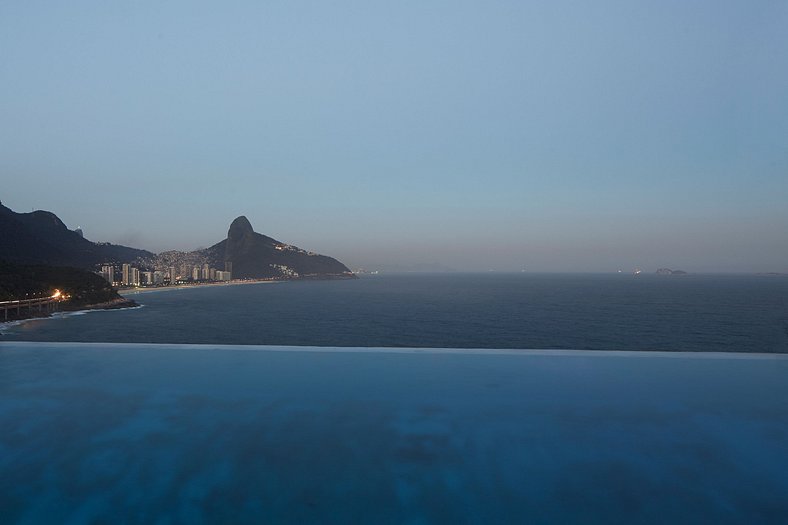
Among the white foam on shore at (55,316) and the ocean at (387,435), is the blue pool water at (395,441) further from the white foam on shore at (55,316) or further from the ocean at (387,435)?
the white foam on shore at (55,316)

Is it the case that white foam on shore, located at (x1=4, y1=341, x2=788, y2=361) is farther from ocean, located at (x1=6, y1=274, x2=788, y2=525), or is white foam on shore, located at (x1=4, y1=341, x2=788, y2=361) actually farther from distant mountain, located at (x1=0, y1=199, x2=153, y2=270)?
distant mountain, located at (x1=0, y1=199, x2=153, y2=270)

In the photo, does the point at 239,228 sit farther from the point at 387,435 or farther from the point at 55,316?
the point at 387,435

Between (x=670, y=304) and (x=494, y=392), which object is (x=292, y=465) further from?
(x=670, y=304)

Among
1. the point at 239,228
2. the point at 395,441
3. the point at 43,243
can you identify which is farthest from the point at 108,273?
the point at 395,441

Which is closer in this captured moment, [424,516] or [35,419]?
[424,516]

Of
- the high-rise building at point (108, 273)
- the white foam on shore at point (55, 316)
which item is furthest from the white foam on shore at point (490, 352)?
the high-rise building at point (108, 273)

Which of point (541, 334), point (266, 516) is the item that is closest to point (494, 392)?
point (266, 516)
